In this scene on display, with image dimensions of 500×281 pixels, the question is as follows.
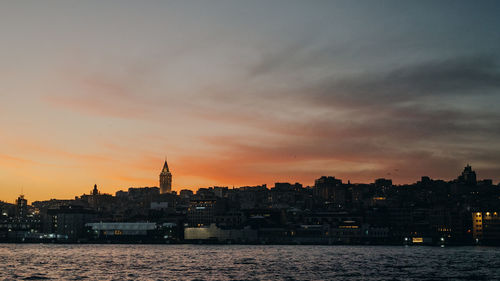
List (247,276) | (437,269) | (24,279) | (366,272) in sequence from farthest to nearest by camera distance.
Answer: (437,269)
(366,272)
(247,276)
(24,279)

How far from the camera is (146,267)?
9569 centimetres

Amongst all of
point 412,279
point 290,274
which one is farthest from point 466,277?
point 290,274

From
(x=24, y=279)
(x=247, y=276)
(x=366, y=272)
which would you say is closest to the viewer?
(x=24, y=279)

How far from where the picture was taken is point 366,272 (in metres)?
88.9

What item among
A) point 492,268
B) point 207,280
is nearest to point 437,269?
point 492,268

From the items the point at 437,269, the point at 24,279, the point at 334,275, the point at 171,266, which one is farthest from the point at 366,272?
the point at 24,279

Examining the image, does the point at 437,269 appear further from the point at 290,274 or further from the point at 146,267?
the point at 146,267

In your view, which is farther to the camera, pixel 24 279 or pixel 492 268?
pixel 492 268

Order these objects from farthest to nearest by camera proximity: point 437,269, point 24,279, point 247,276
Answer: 1. point 437,269
2. point 247,276
3. point 24,279

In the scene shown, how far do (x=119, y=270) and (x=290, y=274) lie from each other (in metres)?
24.6

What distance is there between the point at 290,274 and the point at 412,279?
1620 cm

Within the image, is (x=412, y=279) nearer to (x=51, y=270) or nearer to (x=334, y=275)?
(x=334, y=275)

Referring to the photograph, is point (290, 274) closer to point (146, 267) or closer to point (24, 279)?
point (146, 267)

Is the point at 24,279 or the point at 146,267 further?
the point at 146,267
